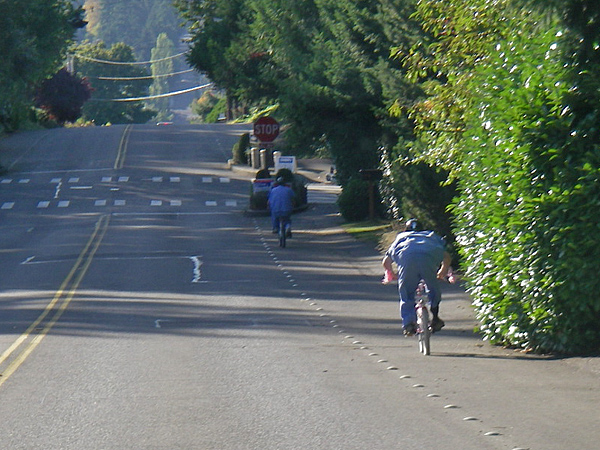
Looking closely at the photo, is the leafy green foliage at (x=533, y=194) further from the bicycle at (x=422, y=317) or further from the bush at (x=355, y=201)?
the bush at (x=355, y=201)

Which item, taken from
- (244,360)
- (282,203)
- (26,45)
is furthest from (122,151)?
(244,360)

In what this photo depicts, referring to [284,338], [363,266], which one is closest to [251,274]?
[363,266]

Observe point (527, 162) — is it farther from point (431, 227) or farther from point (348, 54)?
point (348, 54)

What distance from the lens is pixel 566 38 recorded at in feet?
36.9

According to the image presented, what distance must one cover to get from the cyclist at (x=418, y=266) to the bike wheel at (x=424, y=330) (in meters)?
0.26

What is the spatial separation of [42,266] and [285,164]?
1787 cm

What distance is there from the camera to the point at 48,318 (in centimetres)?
1630

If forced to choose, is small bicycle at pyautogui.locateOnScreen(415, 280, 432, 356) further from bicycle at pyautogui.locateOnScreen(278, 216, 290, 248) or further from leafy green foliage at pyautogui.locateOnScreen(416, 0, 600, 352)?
bicycle at pyautogui.locateOnScreen(278, 216, 290, 248)

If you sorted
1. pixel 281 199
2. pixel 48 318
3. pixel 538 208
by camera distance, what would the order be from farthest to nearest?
pixel 281 199 < pixel 48 318 < pixel 538 208

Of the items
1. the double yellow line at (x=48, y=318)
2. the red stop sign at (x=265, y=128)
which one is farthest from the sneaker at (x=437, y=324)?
the red stop sign at (x=265, y=128)

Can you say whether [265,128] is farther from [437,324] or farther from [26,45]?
[437,324]

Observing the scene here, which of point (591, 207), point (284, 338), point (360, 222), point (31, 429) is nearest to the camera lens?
point (31, 429)

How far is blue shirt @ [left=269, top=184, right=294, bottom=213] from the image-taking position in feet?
88.4

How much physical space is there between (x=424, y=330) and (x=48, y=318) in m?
6.88
